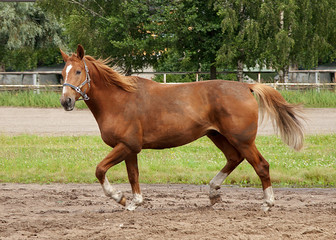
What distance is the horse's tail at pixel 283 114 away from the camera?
7996mm

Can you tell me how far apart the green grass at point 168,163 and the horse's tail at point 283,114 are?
126cm

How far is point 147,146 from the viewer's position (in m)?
7.70

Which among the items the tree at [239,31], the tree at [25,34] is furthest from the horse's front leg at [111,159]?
the tree at [25,34]

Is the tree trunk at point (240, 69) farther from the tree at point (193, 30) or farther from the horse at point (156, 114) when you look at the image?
the horse at point (156, 114)

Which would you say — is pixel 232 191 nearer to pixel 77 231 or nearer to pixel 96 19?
pixel 77 231

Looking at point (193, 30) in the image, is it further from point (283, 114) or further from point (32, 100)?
point (283, 114)

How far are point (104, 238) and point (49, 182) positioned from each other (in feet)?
15.5

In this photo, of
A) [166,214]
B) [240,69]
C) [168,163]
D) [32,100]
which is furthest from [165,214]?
[240,69]

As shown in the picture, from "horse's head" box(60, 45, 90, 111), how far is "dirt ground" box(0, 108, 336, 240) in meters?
1.46

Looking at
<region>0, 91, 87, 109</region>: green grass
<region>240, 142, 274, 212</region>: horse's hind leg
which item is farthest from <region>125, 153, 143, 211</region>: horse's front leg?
<region>0, 91, 87, 109</region>: green grass

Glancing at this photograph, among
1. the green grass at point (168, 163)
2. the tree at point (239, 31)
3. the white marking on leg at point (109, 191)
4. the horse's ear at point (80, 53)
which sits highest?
the tree at point (239, 31)

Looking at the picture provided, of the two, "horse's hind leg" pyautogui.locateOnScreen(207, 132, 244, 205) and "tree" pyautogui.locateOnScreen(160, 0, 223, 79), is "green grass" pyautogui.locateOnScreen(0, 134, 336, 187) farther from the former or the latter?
"tree" pyautogui.locateOnScreen(160, 0, 223, 79)

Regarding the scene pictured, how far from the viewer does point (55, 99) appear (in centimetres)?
2422

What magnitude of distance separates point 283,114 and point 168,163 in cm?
434
